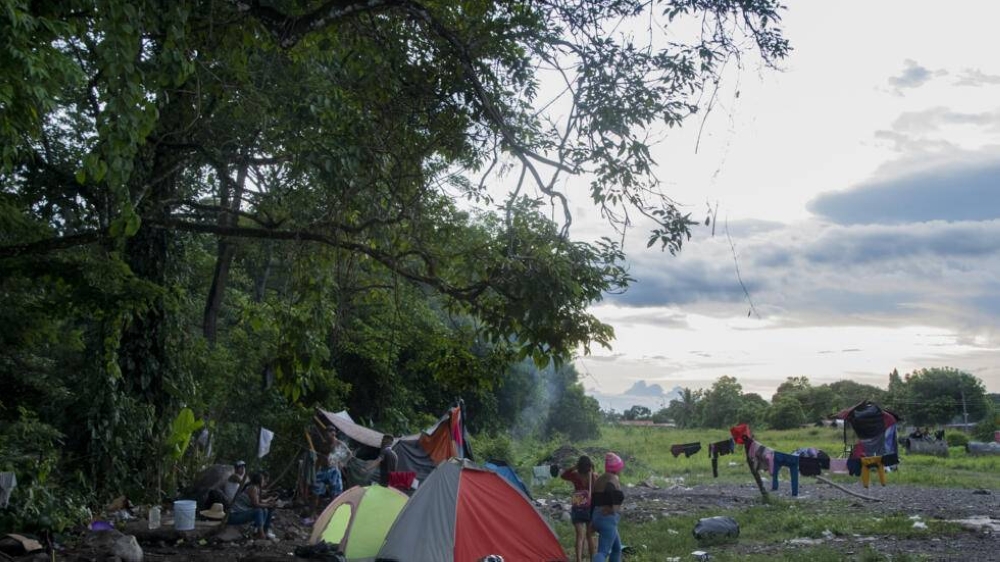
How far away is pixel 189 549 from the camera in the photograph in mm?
10242

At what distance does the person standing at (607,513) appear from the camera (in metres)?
8.41

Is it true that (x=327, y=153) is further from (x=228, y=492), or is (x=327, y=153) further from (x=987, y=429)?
(x=987, y=429)

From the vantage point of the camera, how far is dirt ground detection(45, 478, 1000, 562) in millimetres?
9914

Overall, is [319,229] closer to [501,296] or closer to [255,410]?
[501,296]

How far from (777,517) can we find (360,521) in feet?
21.5

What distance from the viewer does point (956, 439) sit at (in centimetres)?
3331

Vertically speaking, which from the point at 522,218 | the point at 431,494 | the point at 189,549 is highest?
the point at 522,218

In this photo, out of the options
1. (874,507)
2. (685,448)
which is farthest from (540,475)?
(874,507)

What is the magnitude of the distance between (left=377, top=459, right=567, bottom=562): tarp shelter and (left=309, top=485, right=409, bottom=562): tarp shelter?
3.29ft

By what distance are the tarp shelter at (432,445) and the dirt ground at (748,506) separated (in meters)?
1.89

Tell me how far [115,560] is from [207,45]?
524cm

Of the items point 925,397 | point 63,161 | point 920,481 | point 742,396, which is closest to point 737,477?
point 920,481

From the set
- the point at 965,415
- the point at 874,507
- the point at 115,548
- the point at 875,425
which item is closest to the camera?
the point at 115,548

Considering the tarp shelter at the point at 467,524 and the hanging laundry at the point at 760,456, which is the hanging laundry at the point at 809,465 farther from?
the tarp shelter at the point at 467,524
